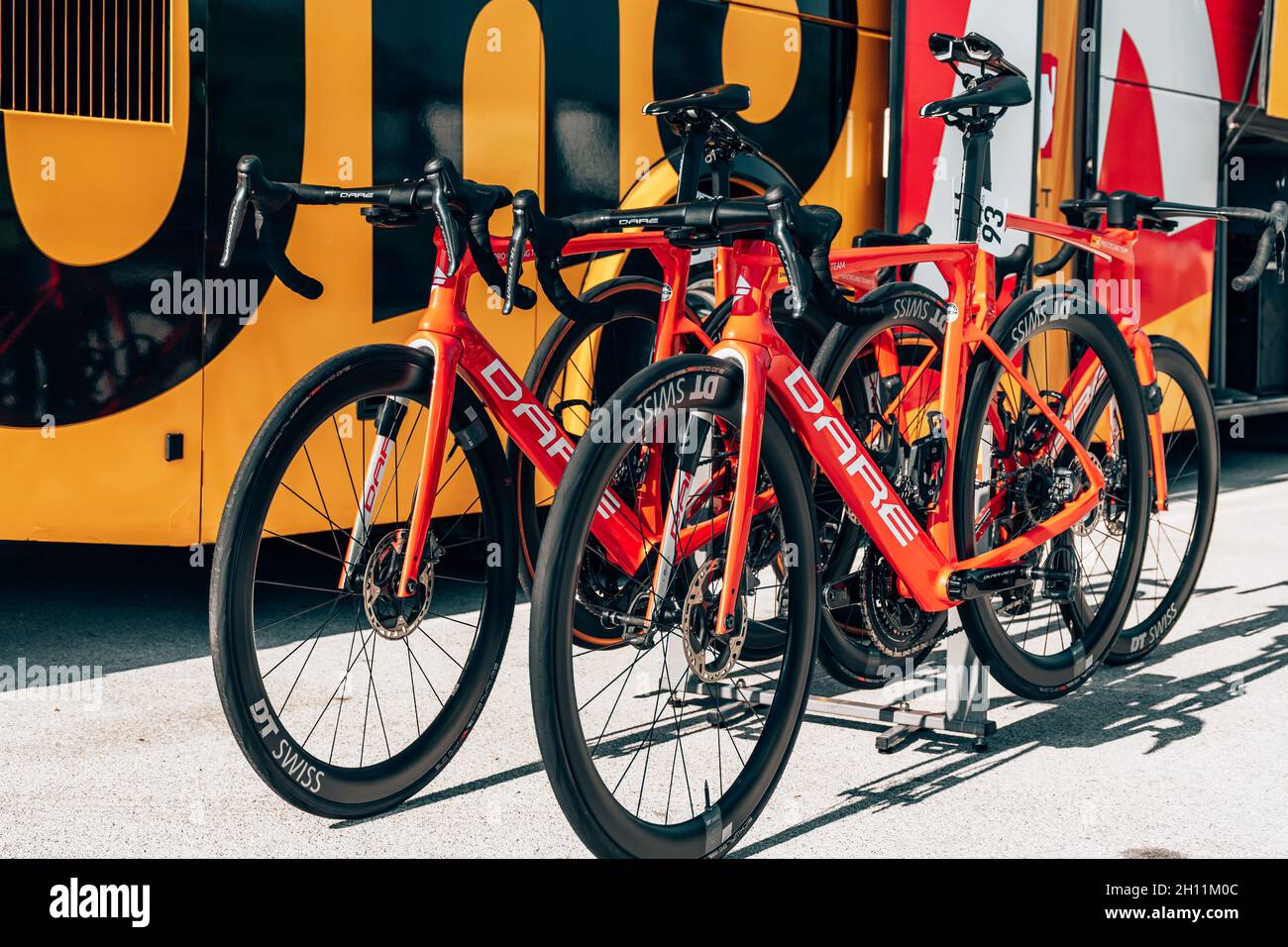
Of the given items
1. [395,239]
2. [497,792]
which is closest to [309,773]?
[497,792]

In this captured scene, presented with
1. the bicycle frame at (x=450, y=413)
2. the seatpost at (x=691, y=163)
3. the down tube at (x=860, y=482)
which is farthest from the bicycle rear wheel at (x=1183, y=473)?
the bicycle frame at (x=450, y=413)

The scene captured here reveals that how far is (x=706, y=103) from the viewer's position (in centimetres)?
423

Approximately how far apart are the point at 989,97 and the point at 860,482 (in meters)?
1.25

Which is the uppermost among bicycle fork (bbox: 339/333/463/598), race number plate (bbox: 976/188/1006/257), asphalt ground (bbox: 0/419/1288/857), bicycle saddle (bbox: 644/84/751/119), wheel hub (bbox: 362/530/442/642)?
bicycle saddle (bbox: 644/84/751/119)

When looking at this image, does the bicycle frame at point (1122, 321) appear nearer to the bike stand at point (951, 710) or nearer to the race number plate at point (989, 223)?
the race number plate at point (989, 223)

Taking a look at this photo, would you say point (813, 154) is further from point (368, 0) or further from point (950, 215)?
point (368, 0)

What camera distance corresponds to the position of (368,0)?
543cm

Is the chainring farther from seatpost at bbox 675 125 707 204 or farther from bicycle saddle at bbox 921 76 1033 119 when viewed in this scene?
bicycle saddle at bbox 921 76 1033 119

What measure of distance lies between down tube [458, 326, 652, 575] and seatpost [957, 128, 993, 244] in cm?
132

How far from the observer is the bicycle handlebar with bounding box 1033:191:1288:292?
507 cm

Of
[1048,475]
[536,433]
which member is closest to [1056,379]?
[1048,475]

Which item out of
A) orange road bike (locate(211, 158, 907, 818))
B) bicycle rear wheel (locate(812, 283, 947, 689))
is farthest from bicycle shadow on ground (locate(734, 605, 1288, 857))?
orange road bike (locate(211, 158, 907, 818))

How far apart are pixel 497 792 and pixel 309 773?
614 mm

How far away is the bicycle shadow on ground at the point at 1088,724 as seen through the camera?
391 cm
